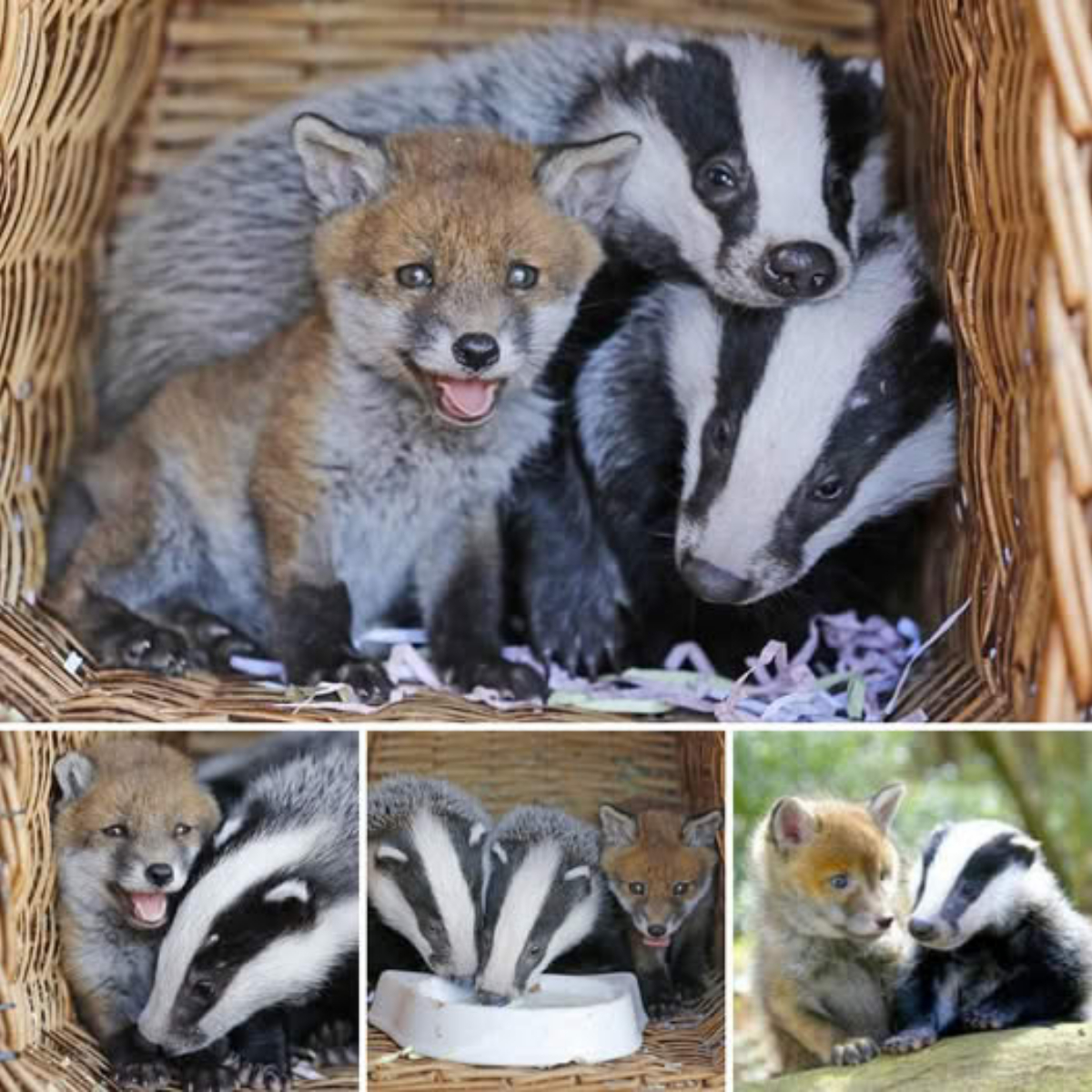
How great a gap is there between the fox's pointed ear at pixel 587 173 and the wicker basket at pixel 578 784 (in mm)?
824

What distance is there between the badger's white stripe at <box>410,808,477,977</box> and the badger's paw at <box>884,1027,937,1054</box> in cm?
51

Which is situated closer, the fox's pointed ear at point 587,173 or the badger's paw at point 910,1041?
the badger's paw at point 910,1041

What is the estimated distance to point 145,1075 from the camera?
7.00 ft

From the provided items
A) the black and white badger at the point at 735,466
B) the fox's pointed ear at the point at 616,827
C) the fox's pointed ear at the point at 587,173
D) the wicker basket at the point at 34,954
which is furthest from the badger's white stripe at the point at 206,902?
the fox's pointed ear at the point at 587,173

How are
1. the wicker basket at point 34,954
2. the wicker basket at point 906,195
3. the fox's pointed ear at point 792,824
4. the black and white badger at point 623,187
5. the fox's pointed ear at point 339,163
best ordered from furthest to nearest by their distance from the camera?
the black and white badger at point 623,187 < the fox's pointed ear at point 339,163 < the fox's pointed ear at point 792,824 < the wicker basket at point 34,954 < the wicker basket at point 906,195

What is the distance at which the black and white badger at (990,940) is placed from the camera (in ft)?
6.91

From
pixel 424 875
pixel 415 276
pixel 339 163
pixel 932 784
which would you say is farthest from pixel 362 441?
pixel 932 784

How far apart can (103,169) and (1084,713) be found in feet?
6.70

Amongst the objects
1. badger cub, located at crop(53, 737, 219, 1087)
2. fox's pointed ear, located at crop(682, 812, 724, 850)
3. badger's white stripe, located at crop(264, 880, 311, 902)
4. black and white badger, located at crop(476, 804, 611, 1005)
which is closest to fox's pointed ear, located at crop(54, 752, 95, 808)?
badger cub, located at crop(53, 737, 219, 1087)

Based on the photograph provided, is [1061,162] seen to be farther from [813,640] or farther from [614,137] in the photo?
[813,640]

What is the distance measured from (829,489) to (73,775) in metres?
1.19

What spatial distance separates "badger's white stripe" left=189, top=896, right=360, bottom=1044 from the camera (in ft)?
6.92

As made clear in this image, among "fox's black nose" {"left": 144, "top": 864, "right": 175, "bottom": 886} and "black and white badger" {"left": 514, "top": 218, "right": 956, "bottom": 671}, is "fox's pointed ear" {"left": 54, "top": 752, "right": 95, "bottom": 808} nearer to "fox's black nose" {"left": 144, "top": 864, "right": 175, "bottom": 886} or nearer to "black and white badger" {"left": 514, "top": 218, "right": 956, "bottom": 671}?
"fox's black nose" {"left": 144, "top": 864, "right": 175, "bottom": 886}

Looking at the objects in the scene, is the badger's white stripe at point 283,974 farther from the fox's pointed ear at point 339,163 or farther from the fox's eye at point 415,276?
the fox's pointed ear at point 339,163
